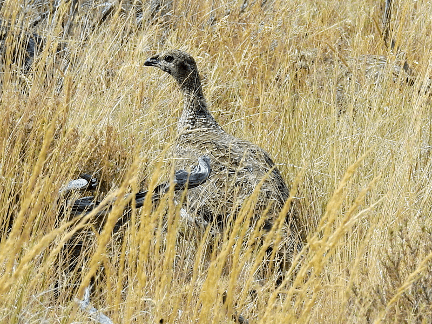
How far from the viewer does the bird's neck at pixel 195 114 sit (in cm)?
432

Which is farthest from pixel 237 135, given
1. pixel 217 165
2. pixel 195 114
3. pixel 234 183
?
pixel 234 183

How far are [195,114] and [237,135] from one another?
1.44 feet

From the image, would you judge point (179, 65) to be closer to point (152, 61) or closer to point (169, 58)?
point (169, 58)

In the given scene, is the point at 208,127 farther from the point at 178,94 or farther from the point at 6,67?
the point at 6,67

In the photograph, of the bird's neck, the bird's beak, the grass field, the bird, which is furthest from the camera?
the bird's beak

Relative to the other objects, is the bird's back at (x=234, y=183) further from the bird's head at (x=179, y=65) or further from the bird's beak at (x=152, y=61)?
the bird's beak at (x=152, y=61)

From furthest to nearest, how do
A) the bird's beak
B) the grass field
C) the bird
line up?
1. the bird's beak
2. the bird
3. the grass field

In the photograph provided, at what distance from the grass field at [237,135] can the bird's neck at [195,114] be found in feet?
0.50

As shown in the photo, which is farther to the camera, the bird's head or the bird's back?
the bird's head

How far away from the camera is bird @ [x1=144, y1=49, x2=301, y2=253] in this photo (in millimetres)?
3500

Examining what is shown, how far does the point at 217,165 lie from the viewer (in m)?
3.80

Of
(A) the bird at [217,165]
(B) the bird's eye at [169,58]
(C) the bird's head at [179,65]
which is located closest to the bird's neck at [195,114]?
(A) the bird at [217,165]

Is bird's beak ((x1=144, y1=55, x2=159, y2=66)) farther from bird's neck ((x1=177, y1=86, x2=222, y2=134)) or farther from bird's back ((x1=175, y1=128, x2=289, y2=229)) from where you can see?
bird's back ((x1=175, y1=128, x2=289, y2=229))

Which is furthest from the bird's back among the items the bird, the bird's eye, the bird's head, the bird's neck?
the bird's eye
